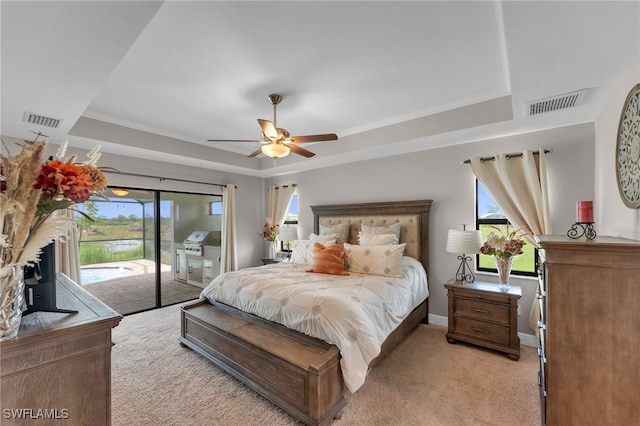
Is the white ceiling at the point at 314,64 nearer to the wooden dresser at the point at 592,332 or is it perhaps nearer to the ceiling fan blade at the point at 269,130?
the ceiling fan blade at the point at 269,130

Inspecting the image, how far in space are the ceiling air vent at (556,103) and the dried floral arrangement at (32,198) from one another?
3.17 m

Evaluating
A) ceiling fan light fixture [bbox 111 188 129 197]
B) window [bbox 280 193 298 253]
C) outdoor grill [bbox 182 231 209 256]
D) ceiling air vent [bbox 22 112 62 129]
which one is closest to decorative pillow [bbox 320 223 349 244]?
window [bbox 280 193 298 253]

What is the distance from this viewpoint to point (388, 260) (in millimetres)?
3051

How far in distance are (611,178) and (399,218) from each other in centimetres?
210

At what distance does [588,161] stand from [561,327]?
2.18 metres

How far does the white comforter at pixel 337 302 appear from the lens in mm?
1972

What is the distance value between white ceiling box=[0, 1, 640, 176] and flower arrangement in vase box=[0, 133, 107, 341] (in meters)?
1.01

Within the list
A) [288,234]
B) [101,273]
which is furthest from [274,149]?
[101,273]

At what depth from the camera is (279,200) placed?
5.48 metres

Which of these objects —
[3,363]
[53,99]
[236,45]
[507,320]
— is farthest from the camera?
[507,320]

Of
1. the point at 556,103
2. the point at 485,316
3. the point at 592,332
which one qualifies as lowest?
the point at 485,316

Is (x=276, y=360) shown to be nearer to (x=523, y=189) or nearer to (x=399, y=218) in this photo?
(x=399, y=218)

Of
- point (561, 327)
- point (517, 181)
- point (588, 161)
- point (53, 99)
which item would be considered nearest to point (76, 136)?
point (53, 99)

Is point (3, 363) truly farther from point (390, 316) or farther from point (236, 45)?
point (390, 316)
